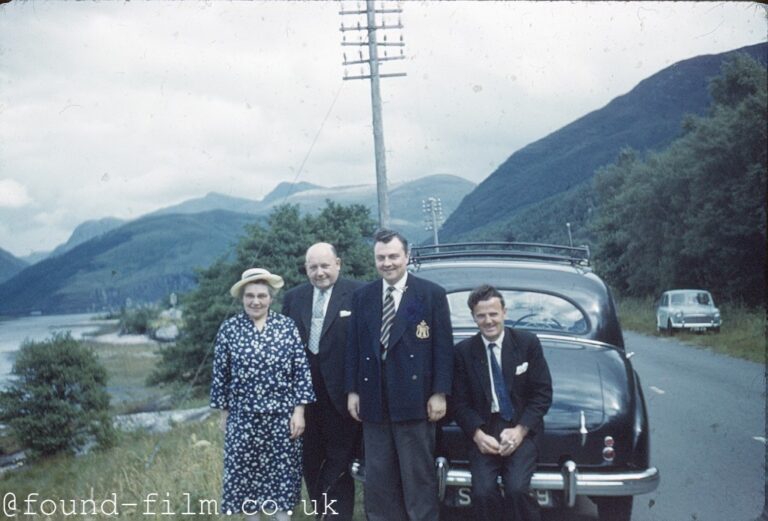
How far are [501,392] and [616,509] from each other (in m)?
1.72

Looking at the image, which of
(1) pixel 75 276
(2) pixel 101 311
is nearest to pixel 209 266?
(2) pixel 101 311

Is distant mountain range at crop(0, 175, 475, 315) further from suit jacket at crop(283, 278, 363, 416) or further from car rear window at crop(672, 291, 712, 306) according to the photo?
car rear window at crop(672, 291, 712, 306)

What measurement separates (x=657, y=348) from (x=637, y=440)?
55.8 ft

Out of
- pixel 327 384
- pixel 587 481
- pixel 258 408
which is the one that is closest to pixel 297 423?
pixel 258 408

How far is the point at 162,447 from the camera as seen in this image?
39.2 ft

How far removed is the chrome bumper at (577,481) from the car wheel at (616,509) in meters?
0.80

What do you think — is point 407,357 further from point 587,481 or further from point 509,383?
point 587,481

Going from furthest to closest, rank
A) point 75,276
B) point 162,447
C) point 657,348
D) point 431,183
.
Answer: point 431,183, point 75,276, point 657,348, point 162,447

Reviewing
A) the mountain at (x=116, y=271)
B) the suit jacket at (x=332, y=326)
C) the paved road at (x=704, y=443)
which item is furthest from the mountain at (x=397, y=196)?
the suit jacket at (x=332, y=326)

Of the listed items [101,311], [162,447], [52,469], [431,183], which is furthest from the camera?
[431,183]

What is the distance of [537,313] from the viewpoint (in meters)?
5.61

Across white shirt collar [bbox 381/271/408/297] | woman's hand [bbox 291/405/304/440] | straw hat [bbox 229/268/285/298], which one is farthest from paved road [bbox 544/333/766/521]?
straw hat [bbox 229/268/285/298]

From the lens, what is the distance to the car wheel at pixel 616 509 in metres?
5.30

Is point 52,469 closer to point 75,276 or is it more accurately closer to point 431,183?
point 75,276
